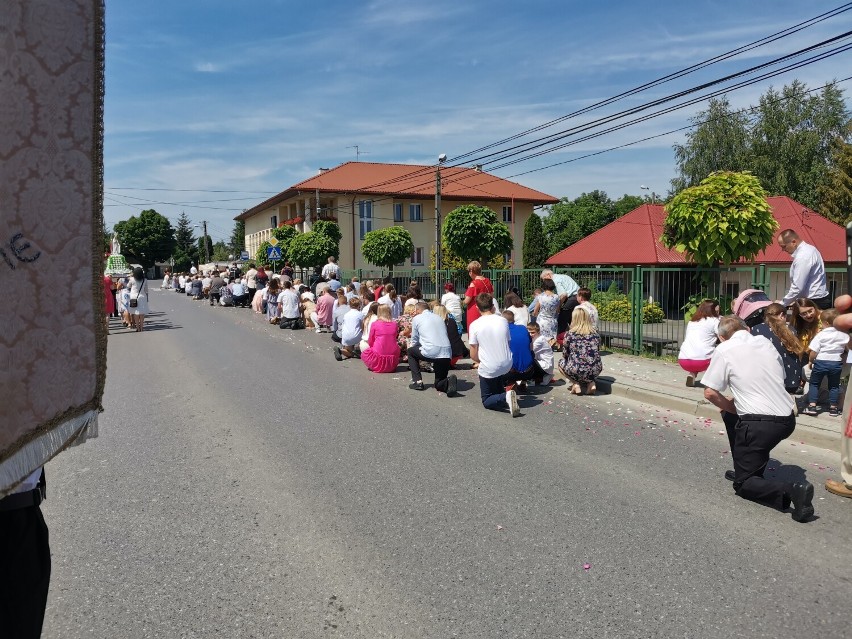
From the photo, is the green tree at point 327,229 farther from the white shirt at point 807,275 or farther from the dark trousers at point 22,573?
the dark trousers at point 22,573

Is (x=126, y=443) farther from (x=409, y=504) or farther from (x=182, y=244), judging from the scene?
(x=182, y=244)

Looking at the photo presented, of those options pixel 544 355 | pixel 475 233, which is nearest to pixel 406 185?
pixel 475 233

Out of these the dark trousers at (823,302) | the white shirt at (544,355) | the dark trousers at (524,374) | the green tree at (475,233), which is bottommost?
the dark trousers at (524,374)

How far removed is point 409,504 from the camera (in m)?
4.80

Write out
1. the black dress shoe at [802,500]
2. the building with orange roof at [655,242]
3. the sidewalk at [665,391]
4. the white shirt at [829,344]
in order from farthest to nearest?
the building with orange roof at [655,242], the white shirt at [829,344], the sidewalk at [665,391], the black dress shoe at [802,500]

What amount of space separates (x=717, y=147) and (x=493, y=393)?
3654 cm

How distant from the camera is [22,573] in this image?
6.23ft

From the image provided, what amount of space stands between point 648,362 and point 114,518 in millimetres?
9441

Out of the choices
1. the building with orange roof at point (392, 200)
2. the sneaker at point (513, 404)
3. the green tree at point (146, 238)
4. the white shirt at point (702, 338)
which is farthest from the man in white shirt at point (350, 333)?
the green tree at point (146, 238)

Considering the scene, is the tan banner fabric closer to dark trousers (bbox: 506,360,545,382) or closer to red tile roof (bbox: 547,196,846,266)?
dark trousers (bbox: 506,360,545,382)

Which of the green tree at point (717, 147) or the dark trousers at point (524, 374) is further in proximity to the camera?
the green tree at point (717, 147)

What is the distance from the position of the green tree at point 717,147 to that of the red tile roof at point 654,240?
727 centimetres

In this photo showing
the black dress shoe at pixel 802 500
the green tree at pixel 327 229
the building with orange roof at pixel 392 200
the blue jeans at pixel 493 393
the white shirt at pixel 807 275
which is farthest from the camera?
the building with orange roof at pixel 392 200

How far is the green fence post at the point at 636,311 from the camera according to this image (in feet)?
40.0
